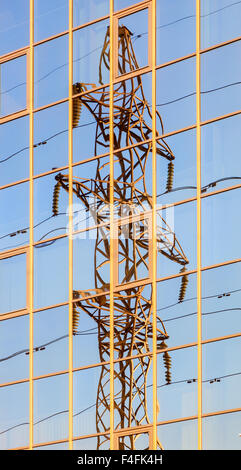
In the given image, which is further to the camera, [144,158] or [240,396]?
[144,158]

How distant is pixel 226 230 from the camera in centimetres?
3931

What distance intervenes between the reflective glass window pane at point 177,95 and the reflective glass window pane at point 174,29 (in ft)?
1.04

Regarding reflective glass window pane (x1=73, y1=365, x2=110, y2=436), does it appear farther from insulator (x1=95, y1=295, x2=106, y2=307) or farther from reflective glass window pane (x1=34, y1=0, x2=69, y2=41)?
reflective glass window pane (x1=34, y1=0, x2=69, y2=41)

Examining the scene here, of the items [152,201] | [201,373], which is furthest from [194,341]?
[152,201]

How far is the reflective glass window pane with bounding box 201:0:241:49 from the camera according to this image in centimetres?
4022

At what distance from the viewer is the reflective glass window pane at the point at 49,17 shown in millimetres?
43875

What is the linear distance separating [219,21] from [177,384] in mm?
8558

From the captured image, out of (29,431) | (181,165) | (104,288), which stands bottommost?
(29,431)

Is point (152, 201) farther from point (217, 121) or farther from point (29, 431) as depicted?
point (29, 431)

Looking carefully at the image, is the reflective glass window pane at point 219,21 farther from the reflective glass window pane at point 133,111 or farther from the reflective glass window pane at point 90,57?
the reflective glass window pane at point 90,57

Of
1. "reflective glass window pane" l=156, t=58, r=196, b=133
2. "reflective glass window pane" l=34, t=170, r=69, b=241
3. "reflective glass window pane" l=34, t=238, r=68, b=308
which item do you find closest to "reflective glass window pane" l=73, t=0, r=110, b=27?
"reflective glass window pane" l=156, t=58, r=196, b=133

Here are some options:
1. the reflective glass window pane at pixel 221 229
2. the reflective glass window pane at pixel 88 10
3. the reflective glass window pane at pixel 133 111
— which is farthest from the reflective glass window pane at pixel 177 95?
the reflective glass window pane at pixel 88 10

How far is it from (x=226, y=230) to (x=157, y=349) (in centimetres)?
320

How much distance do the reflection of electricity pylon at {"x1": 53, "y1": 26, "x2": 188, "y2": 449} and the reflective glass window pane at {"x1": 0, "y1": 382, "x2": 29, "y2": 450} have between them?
2244 mm
